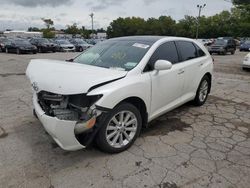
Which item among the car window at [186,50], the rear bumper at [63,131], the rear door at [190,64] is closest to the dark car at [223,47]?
the rear door at [190,64]

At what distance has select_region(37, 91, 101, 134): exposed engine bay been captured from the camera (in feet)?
9.52

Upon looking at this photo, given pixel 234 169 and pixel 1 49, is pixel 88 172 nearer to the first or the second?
pixel 234 169

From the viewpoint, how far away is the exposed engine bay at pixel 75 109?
114 inches

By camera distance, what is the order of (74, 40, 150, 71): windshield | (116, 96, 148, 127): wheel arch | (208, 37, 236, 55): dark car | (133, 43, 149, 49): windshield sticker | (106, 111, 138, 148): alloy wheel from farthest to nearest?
(208, 37, 236, 55): dark car → (133, 43, 149, 49): windshield sticker → (74, 40, 150, 71): windshield → (116, 96, 148, 127): wheel arch → (106, 111, 138, 148): alloy wheel

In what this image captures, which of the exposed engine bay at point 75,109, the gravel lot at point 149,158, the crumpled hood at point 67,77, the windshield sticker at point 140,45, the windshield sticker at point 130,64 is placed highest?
the windshield sticker at point 140,45

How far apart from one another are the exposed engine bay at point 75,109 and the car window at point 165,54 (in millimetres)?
1238

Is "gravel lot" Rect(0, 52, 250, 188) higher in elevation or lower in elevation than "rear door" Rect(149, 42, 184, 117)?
lower

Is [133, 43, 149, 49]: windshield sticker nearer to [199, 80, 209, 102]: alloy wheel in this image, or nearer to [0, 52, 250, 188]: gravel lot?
[0, 52, 250, 188]: gravel lot

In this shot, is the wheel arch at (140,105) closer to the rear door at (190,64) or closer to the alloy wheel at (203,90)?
the rear door at (190,64)

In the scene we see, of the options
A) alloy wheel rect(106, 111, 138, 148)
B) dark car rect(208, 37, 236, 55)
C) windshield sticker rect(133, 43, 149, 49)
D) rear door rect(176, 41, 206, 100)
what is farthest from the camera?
dark car rect(208, 37, 236, 55)

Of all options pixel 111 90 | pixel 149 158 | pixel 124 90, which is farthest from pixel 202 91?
pixel 111 90

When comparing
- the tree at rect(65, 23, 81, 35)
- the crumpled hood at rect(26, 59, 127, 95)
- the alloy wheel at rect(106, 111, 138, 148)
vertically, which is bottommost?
the alloy wheel at rect(106, 111, 138, 148)

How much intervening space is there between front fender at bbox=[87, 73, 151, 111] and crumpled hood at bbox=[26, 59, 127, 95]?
0.29ft

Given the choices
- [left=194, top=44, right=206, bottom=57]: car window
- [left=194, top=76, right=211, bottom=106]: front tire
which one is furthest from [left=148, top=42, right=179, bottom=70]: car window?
[left=194, top=76, right=211, bottom=106]: front tire
